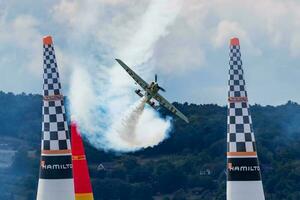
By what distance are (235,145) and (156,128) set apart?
887 inches

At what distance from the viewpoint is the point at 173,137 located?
362 feet

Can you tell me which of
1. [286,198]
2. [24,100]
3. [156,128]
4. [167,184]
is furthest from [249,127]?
[24,100]

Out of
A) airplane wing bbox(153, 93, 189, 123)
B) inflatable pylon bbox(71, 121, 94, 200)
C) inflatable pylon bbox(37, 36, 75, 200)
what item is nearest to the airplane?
airplane wing bbox(153, 93, 189, 123)

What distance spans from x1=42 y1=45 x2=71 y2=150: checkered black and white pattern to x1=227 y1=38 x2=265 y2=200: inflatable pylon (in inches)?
145

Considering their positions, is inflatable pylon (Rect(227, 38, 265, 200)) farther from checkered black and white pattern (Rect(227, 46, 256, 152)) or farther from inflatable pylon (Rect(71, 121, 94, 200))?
inflatable pylon (Rect(71, 121, 94, 200))

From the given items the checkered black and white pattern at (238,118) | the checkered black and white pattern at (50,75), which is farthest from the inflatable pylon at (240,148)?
the checkered black and white pattern at (50,75)

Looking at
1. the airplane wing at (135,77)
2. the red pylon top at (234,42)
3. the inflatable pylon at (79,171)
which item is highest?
the airplane wing at (135,77)

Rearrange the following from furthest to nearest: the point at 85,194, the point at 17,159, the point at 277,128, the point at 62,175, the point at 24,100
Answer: the point at 24,100 < the point at 277,128 < the point at 17,159 < the point at 85,194 < the point at 62,175

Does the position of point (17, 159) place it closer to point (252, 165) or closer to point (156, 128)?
point (156, 128)

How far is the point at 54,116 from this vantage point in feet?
88.9

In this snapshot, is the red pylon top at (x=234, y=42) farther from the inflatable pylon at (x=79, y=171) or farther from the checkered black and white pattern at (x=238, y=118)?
the inflatable pylon at (x=79, y=171)

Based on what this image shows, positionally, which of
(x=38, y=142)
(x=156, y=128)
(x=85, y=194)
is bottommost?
(x=85, y=194)

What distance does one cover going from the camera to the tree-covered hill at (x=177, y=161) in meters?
90.9

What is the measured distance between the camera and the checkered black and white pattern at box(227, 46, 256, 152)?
92.2 ft
